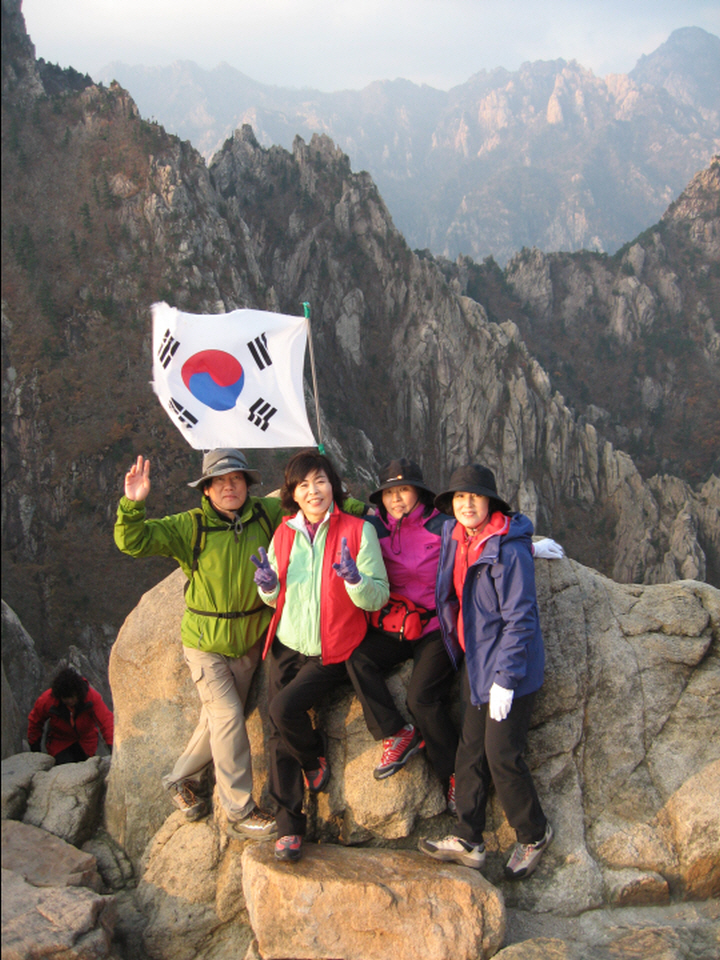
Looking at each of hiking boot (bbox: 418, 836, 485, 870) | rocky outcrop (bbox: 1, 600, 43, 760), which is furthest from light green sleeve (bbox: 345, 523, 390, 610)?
rocky outcrop (bbox: 1, 600, 43, 760)

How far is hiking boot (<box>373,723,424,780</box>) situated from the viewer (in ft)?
17.0

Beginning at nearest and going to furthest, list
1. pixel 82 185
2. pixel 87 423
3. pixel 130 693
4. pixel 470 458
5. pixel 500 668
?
pixel 500 668
pixel 130 693
pixel 87 423
pixel 82 185
pixel 470 458

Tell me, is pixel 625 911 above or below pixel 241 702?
below

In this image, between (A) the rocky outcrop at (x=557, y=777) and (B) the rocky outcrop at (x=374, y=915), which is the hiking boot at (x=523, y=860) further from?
(B) the rocky outcrop at (x=374, y=915)

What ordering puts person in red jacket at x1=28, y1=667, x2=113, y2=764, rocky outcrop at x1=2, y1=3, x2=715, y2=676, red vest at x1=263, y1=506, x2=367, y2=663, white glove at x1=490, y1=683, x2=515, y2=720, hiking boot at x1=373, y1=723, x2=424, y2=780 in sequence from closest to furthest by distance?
white glove at x1=490, y1=683, x2=515, y2=720
red vest at x1=263, y1=506, x2=367, y2=663
hiking boot at x1=373, y1=723, x2=424, y2=780
person in red jacket at x1=28, y1=667, x2=113, y2=764
rocky outcrop at x1=2, y1=3, x2=715, y2=676

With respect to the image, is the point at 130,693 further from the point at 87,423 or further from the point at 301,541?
the point at 87,423

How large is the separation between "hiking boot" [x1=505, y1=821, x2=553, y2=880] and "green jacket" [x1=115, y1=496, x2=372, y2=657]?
267 cm

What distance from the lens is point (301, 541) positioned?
17.2 feet

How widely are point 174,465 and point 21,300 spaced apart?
16.6 metres

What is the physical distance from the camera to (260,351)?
7.14m

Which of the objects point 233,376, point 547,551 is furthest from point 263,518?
point 547,551

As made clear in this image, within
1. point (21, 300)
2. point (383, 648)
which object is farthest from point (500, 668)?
point (21, 300)

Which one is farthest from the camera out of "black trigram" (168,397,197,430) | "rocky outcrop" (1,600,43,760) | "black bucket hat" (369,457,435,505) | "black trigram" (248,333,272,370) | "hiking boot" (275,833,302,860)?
"rocky outcrop" (1,600,43,760)

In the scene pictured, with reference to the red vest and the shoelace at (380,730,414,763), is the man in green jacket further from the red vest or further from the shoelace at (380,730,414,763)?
the shoelace at (380,730,414,763)
